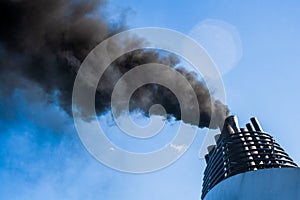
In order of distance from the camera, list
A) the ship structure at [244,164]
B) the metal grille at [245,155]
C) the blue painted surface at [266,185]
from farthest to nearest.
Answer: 1. the metal grille at [245,155]
2. the ship structure at [244,164]
3. the blue painted surface at [266,185]

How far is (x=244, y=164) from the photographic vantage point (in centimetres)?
1455

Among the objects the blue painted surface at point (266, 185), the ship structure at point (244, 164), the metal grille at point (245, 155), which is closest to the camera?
the blue painted surface at point (266, 185)

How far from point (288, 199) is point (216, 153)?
24.2ft

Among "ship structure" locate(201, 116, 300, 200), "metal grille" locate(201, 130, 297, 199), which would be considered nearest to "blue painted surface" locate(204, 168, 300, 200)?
"ship structure" locate(201, 116, 300, 200)

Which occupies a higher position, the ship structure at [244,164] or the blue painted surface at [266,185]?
the ship structure at [244,164]

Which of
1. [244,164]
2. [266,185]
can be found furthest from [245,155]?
[266,185]

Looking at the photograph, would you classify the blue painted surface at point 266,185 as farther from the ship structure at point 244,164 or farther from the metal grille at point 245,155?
the metal grille at point 245,155

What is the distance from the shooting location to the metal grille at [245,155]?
48.0 feet

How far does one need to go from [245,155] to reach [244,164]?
502mm

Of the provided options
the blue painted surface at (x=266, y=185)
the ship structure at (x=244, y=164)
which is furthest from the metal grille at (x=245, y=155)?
the blue painted surface at (x=266, y=185)

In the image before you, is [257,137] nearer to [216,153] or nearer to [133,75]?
[216,153]

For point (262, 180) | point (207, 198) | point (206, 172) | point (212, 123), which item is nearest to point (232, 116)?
point (212, 123)

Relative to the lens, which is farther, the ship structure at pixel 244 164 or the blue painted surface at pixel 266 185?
the ship structure at pixel 244 164

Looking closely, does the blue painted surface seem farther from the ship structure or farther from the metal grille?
the metal grille
